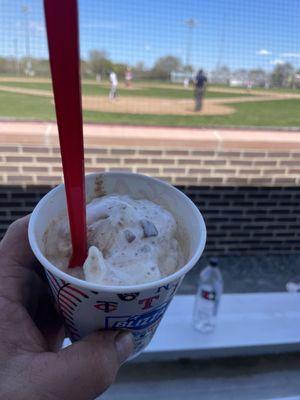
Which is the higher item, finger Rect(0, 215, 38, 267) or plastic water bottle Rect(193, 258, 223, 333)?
finger Rect(0, 215, 38, 267)

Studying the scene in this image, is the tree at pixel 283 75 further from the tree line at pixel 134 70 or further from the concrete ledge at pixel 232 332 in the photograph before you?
the concrete ledge at pixel 232 332

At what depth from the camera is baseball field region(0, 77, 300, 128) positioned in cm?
341

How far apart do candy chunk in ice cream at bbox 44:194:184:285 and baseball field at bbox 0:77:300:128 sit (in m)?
0.41

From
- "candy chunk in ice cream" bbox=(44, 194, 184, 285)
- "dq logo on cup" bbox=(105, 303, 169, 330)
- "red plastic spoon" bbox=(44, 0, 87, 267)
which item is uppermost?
"red plastic spoon" bbox=(44, 0, 87, 267)

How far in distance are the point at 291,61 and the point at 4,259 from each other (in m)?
3.17

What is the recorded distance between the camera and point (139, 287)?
0.57 meters

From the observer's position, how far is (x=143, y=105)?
5.09m

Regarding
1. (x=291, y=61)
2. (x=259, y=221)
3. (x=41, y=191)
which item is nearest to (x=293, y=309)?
(x=259, y=221)

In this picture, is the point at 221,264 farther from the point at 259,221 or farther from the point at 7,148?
the point at 7,148

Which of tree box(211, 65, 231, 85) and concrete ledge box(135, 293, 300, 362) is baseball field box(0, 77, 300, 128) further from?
concrete ledge box(135, 293, 300, 362)

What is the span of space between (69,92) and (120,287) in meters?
0.28

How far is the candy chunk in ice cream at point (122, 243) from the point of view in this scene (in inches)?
24.6

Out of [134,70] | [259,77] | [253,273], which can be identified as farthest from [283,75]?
[134,70]

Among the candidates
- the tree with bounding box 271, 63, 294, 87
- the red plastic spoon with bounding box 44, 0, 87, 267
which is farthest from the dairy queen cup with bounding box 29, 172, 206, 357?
the tree with bounding box 271, 63, 294, 87
